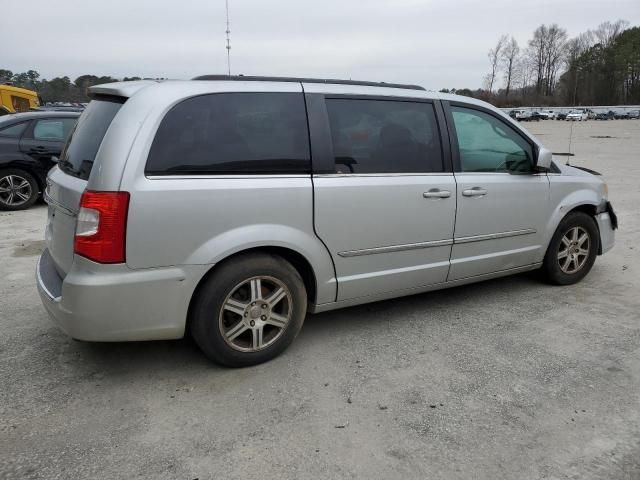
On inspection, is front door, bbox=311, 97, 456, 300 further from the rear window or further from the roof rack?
the rear window

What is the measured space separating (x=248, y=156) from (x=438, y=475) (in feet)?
6.53

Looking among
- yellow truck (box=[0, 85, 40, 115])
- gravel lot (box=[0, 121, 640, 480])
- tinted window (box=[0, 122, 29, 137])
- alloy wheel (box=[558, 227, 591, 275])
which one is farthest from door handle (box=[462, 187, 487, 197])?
yellow truck (box=[0, 85, 40, 115])

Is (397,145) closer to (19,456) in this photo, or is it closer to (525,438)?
(525,438)

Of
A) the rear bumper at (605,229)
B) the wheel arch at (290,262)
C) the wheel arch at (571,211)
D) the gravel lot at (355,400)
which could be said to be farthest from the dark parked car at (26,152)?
the rear bumper at (605,229)

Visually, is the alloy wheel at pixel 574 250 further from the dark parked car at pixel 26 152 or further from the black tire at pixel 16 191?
the black tire at pixel 16 191

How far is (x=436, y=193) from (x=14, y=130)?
7.71m

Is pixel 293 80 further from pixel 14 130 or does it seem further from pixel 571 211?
pixel 14 130

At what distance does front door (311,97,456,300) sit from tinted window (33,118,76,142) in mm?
6840

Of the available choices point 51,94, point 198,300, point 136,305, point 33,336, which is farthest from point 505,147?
point 51,94

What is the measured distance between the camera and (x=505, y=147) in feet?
14.3

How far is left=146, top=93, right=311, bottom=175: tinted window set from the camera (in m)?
2.94

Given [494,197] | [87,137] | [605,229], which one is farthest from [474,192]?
[87,137]

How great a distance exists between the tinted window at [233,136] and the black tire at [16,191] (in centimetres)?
679

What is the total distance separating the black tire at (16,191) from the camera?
8.38m
